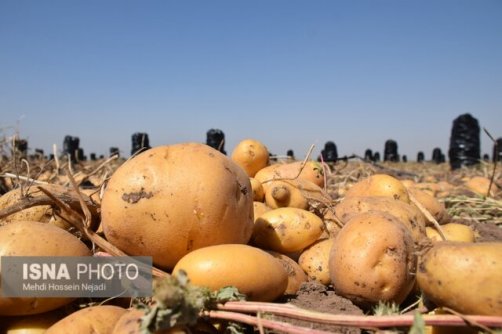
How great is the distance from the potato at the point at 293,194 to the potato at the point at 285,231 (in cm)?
37

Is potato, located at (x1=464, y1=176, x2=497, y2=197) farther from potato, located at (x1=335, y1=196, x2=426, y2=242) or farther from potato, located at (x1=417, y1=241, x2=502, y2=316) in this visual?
potato, located at (x1=417, y1=241, x2=502, y2=316)

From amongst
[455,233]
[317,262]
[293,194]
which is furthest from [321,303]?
[455,233]

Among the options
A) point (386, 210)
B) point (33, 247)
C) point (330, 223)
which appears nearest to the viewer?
point (33, 247)

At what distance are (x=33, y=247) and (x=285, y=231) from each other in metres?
1.26

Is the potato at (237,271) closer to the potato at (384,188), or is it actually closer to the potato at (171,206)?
the potato at (171,206)

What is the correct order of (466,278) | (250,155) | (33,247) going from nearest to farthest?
(466,278) → (33,247) → (250,155)

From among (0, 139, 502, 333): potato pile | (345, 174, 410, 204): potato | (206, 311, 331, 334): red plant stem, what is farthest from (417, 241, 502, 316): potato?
(345, 174, 410, 204): potato

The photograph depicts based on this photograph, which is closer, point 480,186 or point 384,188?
point 384,188

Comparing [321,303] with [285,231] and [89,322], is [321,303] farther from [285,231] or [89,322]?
[89,322]

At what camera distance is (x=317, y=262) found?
7.25 feet

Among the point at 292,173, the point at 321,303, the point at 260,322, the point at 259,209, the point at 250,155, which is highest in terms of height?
the point at 250,155

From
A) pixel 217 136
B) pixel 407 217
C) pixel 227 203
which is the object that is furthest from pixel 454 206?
pixel 217 136

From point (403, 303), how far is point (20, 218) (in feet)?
6.72

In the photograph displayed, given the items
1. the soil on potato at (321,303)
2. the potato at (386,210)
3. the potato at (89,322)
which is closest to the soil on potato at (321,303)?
→ the soil on potato at (321,303)
